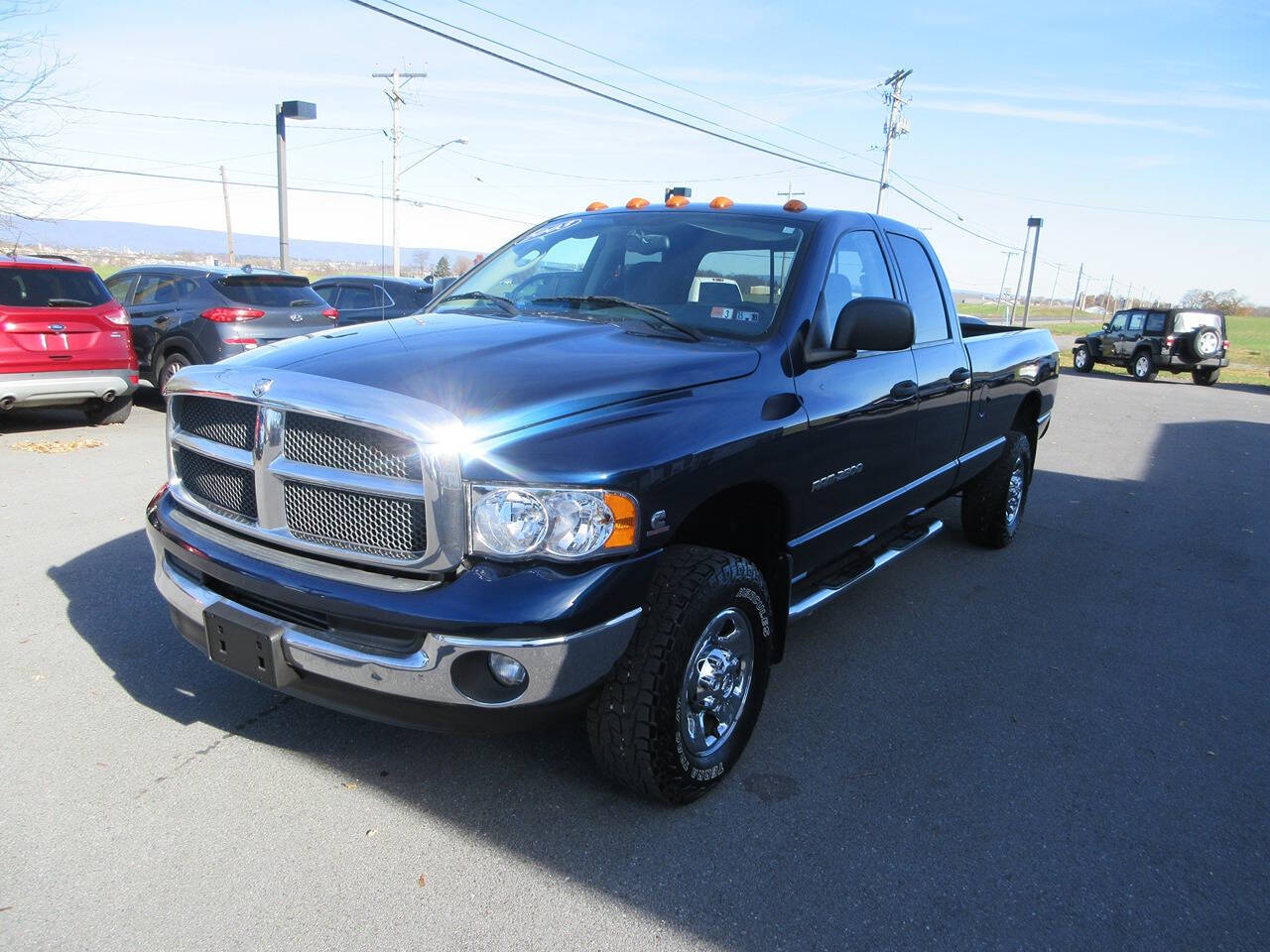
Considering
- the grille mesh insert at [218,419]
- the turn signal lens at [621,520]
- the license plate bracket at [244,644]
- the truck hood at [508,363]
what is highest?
the truck hood at [508,363]

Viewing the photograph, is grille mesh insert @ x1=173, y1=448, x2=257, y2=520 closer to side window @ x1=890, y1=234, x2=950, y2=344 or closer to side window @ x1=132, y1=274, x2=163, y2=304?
side window @ x1=890, y1=234, x2=950, y2=344

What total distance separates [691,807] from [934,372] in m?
2.65

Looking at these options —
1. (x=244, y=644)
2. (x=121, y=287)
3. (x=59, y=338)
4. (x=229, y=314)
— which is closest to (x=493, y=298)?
(x=244, y=644)

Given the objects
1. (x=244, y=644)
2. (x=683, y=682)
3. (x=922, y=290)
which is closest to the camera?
(x=244, y=644)

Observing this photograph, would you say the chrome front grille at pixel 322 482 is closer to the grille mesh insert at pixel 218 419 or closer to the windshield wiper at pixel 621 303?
the grille mesh insert at pixel 218 419

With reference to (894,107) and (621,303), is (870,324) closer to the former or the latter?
(621,303)

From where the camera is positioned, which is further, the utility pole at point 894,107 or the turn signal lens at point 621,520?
the utility pole at point 894,107

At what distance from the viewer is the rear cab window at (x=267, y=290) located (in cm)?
1059

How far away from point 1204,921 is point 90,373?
31.5ft

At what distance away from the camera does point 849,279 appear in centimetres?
394

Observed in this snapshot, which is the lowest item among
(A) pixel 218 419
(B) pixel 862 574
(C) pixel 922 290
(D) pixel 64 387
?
(D) pixel 64 387

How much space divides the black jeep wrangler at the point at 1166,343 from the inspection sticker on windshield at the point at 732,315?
23022 millimetres

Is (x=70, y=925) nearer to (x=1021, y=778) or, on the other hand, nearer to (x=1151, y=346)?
(x=1021, y=778)

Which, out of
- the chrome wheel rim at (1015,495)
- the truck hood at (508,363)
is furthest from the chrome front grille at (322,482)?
the chrome wheel rim at (1015,495)
